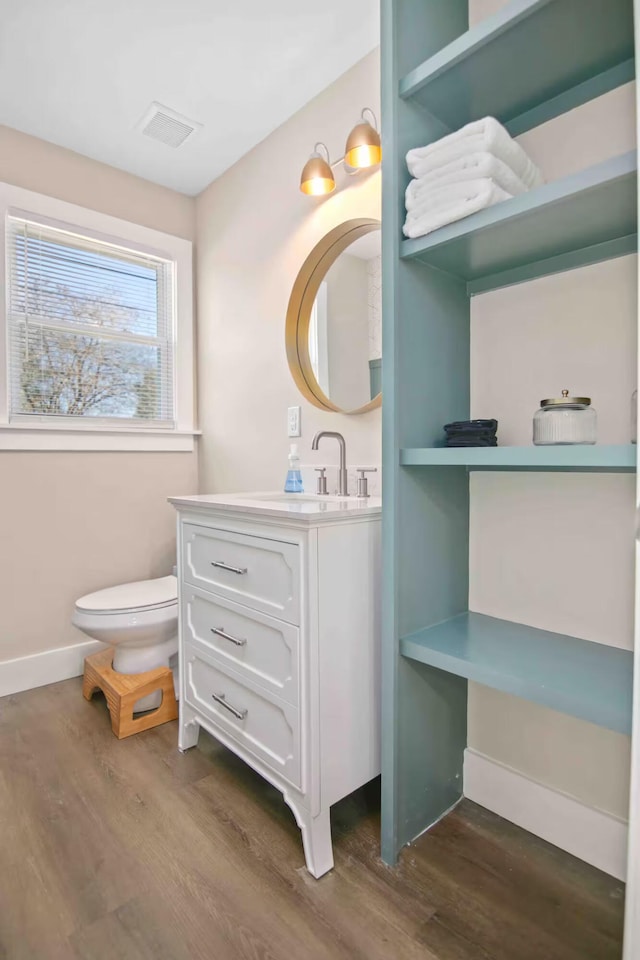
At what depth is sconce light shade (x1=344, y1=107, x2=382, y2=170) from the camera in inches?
65.4

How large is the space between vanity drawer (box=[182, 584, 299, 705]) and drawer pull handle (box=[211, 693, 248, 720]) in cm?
10

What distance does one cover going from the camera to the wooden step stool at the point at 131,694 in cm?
184

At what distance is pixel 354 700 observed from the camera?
1.32m

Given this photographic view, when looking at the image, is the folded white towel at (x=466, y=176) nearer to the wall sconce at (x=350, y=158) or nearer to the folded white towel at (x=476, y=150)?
the folded white towel at (x=476, y=150)

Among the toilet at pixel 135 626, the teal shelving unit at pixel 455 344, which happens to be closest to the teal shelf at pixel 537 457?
the teal shelving unit at pixel 455 344

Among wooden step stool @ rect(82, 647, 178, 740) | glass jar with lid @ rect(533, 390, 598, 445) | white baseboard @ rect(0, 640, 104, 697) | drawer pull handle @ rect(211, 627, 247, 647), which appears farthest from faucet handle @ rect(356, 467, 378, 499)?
white baseboard @ rect(0, 640, 104, 697)

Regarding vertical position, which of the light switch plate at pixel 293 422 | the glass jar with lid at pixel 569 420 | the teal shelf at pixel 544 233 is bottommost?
the glass jar with lid at pixel 569 420

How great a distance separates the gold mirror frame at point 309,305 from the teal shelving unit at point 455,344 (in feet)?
1.81

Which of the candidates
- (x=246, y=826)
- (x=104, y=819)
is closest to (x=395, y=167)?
(x=246, y=826)

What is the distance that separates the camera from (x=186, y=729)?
A: 174 centimetres

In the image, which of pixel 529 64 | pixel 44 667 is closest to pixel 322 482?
pixel 529 64

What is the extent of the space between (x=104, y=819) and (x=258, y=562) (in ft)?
2.85

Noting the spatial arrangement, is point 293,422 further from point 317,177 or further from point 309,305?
point 317,177

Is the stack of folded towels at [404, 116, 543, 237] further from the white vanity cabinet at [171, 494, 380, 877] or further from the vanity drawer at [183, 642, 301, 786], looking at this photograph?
the vanity drawer at [183, 642, 301, 786]
